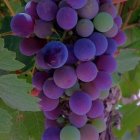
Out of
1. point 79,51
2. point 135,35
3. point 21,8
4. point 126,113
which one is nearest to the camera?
point 79,51

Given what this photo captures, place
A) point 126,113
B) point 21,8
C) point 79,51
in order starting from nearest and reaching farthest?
point 79,51, point 21,8, point 126,113

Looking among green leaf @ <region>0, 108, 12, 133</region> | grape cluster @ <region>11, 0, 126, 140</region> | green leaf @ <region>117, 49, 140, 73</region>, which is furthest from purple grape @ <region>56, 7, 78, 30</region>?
green leaf @ <region>117, 49, 140, 73</region>

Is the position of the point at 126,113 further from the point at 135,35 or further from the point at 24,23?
the point at 24,23

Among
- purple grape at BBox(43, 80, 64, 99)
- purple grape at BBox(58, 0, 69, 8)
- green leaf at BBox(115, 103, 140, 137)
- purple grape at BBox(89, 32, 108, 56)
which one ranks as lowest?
green leaf at BBox(115, 103, 140, 137)

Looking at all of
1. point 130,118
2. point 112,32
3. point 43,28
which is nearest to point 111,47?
point 112,32

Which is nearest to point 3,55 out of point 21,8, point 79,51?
point 79,51

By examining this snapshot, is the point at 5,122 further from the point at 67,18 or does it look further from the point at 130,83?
the point at 130,83

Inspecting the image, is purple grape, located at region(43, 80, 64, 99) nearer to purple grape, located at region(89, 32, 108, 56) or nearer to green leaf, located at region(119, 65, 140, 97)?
purple grape, located at region(89, 32, 108, 56)

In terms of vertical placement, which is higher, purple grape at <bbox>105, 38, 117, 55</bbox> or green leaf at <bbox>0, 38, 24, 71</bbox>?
purple grape at <bbox>105, 38, 117, 55</bbox>
